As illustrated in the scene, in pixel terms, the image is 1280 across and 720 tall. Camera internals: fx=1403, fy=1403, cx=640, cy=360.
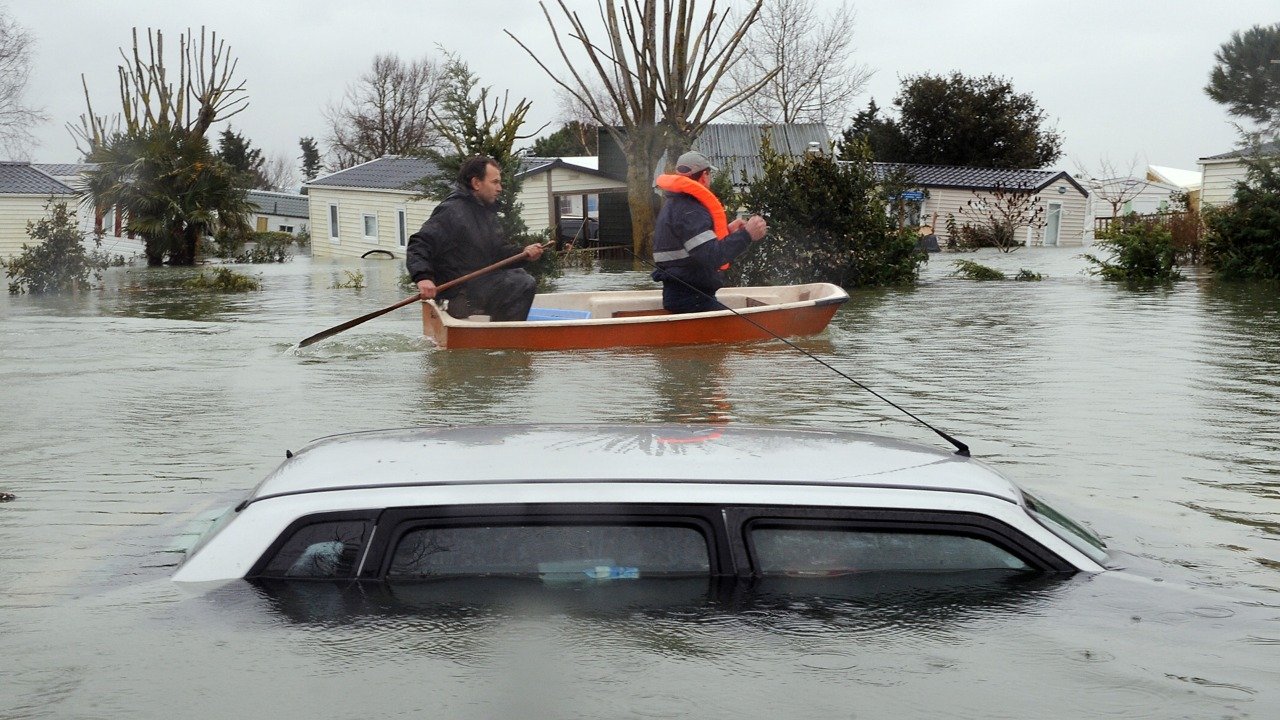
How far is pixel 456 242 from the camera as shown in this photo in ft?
43.1

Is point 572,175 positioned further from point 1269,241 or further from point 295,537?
point 295,537

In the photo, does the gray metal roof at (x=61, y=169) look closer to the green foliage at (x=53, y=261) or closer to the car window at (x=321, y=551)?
the green foliage at (x=53, y=261)

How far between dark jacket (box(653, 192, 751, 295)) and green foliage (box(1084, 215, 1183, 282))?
13308 millimetres

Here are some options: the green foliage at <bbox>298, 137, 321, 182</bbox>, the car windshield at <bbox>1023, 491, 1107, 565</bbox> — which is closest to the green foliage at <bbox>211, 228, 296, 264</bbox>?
the car windshield at <bbox>1023, 491, 1107, 565</bbox>

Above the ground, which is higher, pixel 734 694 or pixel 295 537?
pixel 295 537

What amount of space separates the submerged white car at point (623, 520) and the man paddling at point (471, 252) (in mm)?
9107

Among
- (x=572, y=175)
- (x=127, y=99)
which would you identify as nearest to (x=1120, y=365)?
(x=572, y=175)

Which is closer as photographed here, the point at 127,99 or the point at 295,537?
the point at 295,537

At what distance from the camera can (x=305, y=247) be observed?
6919 cm

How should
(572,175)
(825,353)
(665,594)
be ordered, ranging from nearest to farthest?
(665,594) < (825,353) < (572,175)

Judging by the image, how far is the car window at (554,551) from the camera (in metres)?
3.58

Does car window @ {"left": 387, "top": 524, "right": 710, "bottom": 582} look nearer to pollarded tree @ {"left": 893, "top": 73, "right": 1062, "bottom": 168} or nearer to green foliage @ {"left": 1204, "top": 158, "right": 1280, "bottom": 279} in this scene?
green foliage @ {"left": 1204, "top": 158, "right": 1280, "bottom": 279}

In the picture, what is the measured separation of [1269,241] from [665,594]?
23882mm

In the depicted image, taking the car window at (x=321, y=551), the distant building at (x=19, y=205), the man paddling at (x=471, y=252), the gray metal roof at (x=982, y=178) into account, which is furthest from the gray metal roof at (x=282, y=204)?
the car window at (x=321, y=551)
